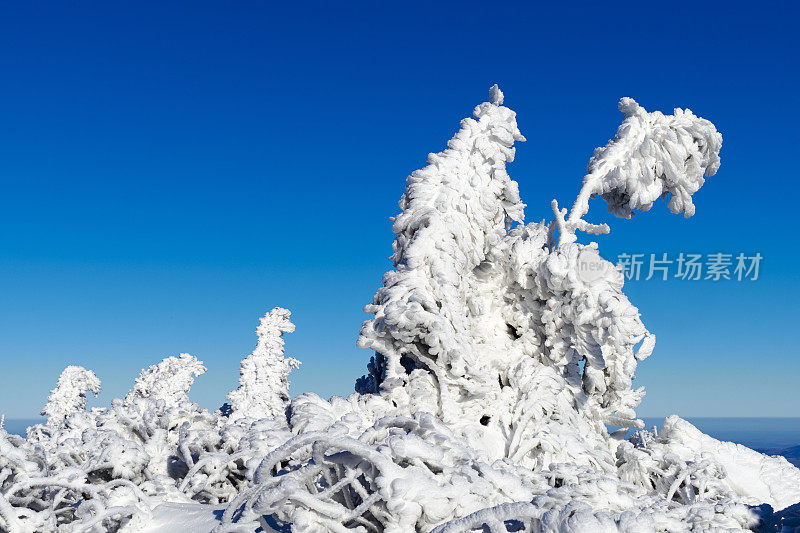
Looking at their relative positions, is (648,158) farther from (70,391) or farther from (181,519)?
(70,391)

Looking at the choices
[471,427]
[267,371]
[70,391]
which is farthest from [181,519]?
[70,391]

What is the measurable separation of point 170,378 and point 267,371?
2.08 metres

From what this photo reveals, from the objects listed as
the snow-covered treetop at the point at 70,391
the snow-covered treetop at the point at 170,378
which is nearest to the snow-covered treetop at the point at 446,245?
the snow-covered treetop at the point at 170,378

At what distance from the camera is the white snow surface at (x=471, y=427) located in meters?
3.61

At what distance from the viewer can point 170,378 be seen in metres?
13.0

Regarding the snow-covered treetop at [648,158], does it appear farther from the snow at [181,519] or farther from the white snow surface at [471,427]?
the snow at [181,519]

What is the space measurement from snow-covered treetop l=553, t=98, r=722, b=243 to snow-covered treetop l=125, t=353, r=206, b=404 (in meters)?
8.89

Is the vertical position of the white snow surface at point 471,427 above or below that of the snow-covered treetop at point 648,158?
below

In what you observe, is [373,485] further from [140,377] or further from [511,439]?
[140,377]

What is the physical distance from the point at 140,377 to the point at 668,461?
11684mm

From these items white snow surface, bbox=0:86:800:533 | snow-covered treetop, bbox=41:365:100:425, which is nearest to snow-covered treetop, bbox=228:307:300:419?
white snow surface, bbox=0:86:800:533

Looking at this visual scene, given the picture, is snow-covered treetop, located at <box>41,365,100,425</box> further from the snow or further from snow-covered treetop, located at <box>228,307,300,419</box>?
the snow

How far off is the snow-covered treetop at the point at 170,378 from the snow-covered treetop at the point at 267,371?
124cm

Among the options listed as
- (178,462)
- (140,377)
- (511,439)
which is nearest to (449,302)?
(511,439)
